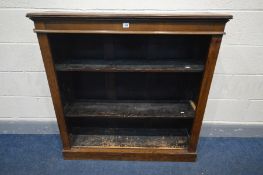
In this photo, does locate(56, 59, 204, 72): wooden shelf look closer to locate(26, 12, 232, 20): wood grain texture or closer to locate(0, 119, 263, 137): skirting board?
locate(26, 12, 232, 20): wood grain texture

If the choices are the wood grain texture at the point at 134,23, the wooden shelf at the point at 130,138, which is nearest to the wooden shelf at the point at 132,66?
the wood grain texture at the point at 134,23

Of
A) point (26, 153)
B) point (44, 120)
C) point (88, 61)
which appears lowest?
point (26, 153)

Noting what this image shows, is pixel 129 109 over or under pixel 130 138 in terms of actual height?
over

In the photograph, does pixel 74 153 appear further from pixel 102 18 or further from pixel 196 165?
pixel 102 18

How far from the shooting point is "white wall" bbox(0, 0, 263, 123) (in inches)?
54.7

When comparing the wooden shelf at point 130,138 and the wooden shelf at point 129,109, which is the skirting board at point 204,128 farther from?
the wooden shelf at point 129,109

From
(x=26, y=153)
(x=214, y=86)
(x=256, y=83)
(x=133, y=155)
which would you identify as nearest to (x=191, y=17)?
(x=214, y=86)

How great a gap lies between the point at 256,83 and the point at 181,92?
605 millimetres

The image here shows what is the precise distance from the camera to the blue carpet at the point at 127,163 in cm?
149

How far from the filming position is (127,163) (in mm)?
1556

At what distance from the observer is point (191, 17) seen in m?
1.05

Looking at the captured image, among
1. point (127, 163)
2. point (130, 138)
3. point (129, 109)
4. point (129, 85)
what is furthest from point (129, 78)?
point (127, 163)

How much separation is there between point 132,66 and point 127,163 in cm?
77

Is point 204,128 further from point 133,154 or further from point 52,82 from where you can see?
point 52,82
